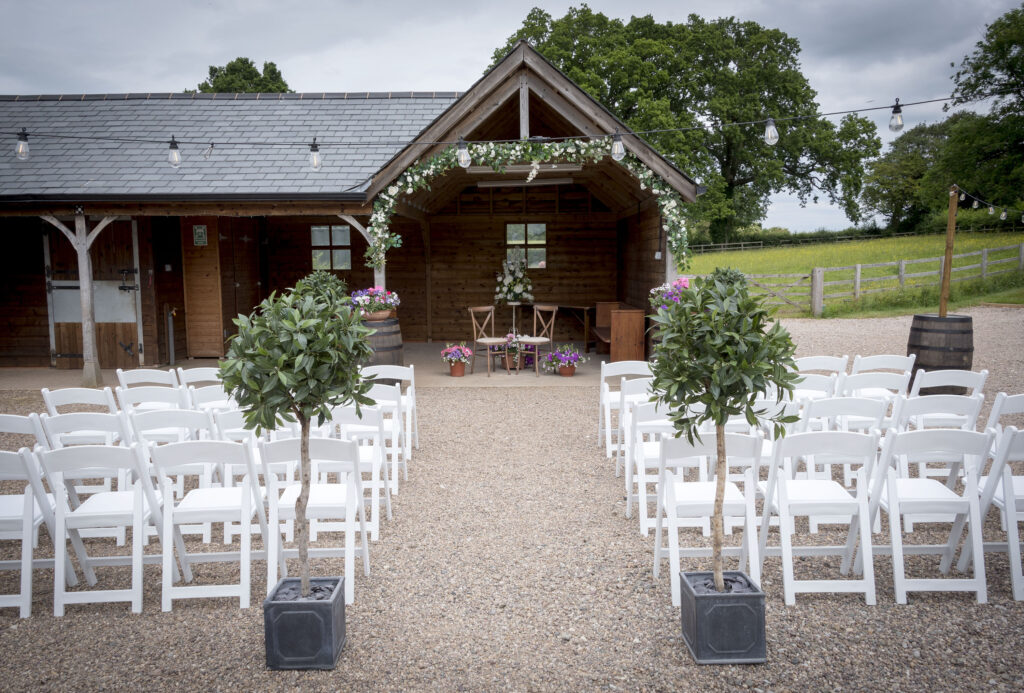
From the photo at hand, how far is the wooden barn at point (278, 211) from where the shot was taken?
10.5 metres

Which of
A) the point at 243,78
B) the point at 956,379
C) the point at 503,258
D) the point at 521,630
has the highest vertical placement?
the point at 243,78

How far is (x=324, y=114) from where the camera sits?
13406 mm

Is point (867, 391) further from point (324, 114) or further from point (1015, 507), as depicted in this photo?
point (324, 114)

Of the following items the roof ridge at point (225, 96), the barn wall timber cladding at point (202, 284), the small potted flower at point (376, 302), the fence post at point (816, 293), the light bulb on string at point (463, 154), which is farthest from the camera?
the fence post at point (816, 293)

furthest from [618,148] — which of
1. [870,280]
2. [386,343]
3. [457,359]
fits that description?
[870,280]

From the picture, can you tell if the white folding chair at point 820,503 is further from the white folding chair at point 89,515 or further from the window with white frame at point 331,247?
the window with white frame at point 331,247

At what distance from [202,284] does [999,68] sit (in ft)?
101

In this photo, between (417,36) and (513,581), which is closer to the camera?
(513,581)

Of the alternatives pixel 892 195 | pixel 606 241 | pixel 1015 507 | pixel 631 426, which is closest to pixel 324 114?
pixel 606 241

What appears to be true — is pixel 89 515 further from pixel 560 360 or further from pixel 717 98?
pixel 717 98

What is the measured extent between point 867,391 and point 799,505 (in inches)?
132

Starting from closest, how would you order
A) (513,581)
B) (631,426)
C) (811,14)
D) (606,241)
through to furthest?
(513,581) < (631,426) < (606,241) < (811,14)

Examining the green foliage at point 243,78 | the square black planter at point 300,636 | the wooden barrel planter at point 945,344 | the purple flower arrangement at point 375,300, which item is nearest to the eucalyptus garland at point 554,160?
the purple flower arrangement at point 375,300

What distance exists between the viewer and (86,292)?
10812mm
